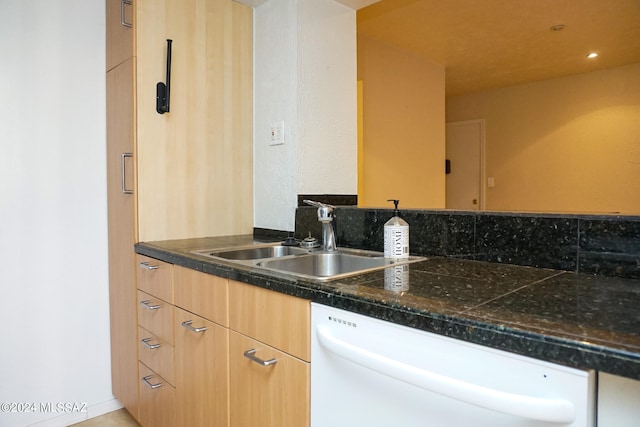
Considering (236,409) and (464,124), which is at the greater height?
(464,124)

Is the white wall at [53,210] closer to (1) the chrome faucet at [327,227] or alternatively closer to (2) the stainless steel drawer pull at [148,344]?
(2) the stainless steel drawer pull at [148,344]

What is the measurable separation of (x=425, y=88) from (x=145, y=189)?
2817mm

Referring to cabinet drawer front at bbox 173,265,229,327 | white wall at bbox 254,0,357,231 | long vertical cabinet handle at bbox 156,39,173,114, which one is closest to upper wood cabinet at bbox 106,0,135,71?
long vertical cabinet handle at bbox 156,39,173,114

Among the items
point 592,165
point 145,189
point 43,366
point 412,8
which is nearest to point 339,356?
point 145,189

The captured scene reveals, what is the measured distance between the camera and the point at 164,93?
1.80 m

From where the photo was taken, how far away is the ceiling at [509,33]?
2721 millimetres

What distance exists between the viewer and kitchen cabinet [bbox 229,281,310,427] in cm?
102

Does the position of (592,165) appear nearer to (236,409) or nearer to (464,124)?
(464,124)

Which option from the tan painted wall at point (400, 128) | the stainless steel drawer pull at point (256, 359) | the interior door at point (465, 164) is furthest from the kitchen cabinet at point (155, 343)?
the interior door at point (465, 164)

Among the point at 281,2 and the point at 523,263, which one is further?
the point at 281,2

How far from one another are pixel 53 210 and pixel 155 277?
658 millimetres

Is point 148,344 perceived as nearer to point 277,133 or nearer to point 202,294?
point 202,294

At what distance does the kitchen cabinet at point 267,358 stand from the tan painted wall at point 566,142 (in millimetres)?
4286

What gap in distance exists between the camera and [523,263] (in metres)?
1.20
